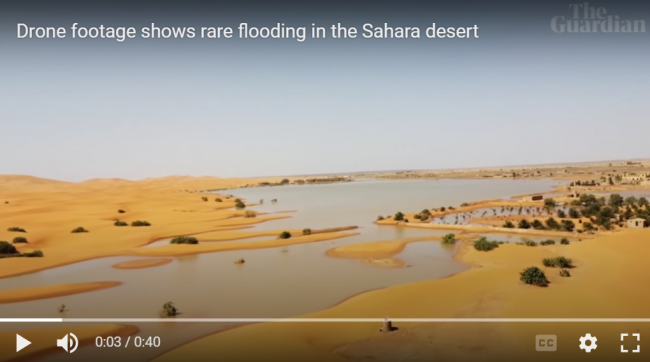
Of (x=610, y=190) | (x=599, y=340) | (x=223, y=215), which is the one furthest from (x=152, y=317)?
(x=610, y=190)

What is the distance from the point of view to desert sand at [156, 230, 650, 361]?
16.4 ft

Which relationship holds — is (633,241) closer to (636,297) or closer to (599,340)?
(636,297)

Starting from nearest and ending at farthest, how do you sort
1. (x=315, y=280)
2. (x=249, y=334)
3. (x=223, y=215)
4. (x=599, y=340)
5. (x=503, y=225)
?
(x=599, y=340), (x=249, y=334), (x=315, y=280), (x=503, y=225), (x=223, y=215)

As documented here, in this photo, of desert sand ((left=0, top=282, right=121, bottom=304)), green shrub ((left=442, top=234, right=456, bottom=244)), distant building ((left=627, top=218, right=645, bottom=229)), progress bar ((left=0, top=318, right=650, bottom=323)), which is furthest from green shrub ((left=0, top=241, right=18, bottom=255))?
distant building ((left=627, top=218, right=645, bottom=229))

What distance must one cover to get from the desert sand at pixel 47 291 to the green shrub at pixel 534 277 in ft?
29.6

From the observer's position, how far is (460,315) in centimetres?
612

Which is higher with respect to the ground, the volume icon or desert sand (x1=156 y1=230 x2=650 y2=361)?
the volume icon

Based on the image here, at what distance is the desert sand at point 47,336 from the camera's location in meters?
5.36

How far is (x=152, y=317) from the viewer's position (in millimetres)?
6734

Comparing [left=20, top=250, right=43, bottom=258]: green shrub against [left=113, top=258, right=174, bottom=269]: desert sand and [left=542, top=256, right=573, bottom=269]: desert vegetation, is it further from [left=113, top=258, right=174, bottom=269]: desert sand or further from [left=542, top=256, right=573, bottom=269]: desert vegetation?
[left=542, top=256, right=573, bottom=269]: desert vegetation

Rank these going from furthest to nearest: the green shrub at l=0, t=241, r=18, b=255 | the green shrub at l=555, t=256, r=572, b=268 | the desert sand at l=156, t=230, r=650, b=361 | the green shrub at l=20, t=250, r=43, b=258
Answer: the green shrub at l=0, t=241, r=18, b=255, the green shrub at l=20, t=250, r=43, b=258, the green shrub at l=555, t=256, r=572, b=268, the desert sand at l=156, t=230, r=650, b=361

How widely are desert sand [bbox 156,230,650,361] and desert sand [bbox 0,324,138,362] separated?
4.92 ft

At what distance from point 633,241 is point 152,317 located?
1209 centimetres

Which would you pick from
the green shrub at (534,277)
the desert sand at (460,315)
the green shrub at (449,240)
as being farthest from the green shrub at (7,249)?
the green shrub at (534,277)
